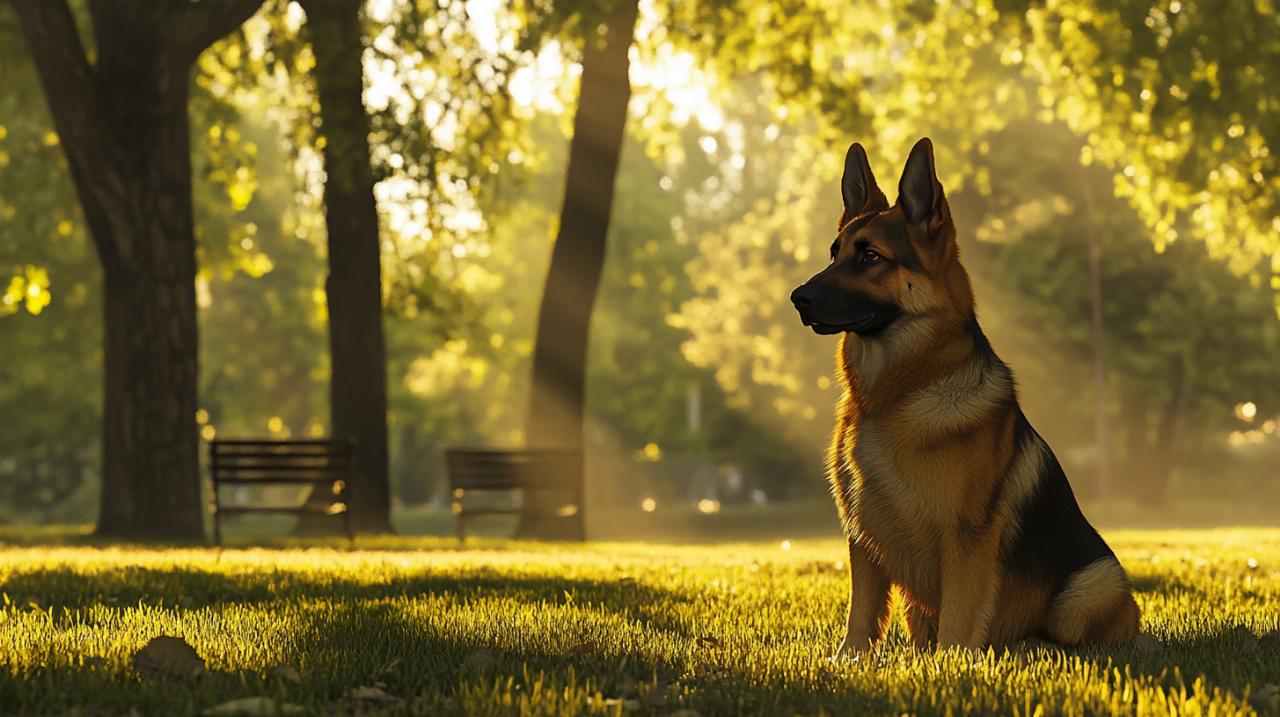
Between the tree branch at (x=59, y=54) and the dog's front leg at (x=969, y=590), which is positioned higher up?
the tree branch at (x=59, y=54)

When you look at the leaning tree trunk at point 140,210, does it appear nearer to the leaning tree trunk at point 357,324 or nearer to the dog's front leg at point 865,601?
the leaning tree trunk at point 357,324

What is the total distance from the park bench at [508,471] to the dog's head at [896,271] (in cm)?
1369

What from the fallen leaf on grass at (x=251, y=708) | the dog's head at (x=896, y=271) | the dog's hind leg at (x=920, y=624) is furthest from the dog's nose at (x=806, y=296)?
the fallen leaf on grass at (x=251, y=708)

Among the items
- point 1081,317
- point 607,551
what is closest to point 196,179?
point 607,551

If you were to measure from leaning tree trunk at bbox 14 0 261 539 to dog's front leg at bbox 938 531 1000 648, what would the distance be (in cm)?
1233

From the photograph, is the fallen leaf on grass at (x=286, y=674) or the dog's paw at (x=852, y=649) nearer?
the fallen leaf on grass at (x=286, y=674)

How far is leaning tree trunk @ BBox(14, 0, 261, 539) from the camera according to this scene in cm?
1622

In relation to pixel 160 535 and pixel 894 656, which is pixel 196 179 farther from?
pixel 894 656

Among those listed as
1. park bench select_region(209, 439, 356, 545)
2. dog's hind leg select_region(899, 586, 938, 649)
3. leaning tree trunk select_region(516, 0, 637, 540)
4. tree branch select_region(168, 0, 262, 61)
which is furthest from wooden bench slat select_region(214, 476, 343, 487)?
dog's hind leg select_region(899, 586, 938, 649)

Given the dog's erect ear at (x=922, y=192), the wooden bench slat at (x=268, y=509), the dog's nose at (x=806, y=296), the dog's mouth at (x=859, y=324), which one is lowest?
the wooden bench slat at (x=268, y=509)

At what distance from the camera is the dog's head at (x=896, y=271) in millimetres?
6098

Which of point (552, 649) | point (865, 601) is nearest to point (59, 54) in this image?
point (552, 649)

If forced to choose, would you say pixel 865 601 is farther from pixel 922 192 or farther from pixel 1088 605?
pixel 922 192

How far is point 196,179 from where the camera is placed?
102ft
